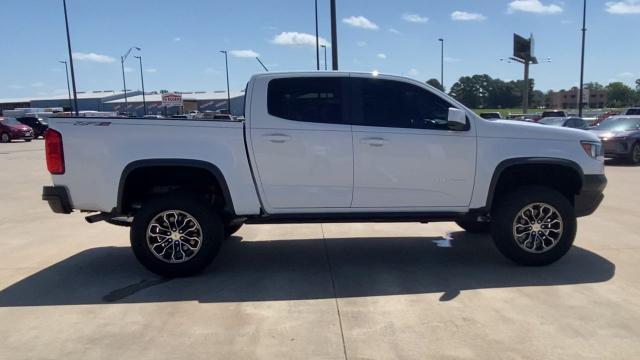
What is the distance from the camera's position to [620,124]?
1681 cm

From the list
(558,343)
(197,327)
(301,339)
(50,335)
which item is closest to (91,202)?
(50,335)

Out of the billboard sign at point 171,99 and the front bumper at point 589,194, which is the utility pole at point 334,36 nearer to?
the front bumper at point 589,194

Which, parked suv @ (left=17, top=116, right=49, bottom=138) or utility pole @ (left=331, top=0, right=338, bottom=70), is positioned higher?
utility pole @ (left=331, top=0, right=338, bottom=70)

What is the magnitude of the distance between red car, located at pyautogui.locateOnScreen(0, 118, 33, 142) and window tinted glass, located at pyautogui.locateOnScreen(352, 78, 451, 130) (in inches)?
1375

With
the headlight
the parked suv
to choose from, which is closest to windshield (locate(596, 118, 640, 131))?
the headlight

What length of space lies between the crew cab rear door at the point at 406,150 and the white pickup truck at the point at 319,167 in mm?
11

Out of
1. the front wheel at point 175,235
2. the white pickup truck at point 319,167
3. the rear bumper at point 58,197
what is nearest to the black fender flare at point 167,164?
the white pickup truck at point 319,167

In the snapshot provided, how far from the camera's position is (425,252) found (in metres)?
6.37

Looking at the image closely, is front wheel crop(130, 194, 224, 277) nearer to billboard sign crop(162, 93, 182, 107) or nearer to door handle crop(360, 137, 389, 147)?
door handle crop(360, 137, 389, 147)

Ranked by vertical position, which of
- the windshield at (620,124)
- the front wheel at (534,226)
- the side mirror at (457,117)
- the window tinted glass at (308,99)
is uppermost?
the window tinted glass at (308,99)

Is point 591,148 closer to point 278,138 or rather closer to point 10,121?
point 278,138

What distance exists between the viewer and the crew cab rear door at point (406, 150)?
543 cm

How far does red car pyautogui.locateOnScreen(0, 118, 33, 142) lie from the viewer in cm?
3419

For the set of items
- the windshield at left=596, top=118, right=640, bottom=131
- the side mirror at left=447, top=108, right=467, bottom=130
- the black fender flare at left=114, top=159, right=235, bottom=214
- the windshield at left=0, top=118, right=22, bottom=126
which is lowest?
the windshield at left=596, top=118, right=640, bottom=131
